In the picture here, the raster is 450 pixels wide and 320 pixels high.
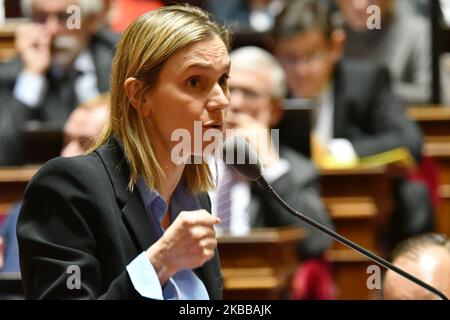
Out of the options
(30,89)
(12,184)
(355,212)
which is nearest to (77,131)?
(12,184)

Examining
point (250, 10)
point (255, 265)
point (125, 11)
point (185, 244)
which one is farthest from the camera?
point (250, 10)

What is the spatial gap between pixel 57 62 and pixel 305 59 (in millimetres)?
668

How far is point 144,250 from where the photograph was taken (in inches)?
43.2

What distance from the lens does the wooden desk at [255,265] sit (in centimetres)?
220

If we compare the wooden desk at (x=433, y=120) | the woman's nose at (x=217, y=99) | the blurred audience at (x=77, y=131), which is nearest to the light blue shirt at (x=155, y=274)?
the woman's nose at (x=217, y=99)

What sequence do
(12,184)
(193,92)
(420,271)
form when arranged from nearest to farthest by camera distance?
(193,92), (420,271), (12,184)

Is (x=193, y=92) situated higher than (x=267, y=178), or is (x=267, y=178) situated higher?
(x=193, y=92)

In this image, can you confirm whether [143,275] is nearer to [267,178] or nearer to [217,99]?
[217,99]

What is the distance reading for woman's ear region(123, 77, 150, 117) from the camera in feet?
3.59

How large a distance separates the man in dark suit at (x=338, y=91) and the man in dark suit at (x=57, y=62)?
0.49 m

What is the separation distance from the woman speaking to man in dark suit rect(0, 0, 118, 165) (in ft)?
5.45

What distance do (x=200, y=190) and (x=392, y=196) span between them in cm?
157

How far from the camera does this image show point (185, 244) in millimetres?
989
